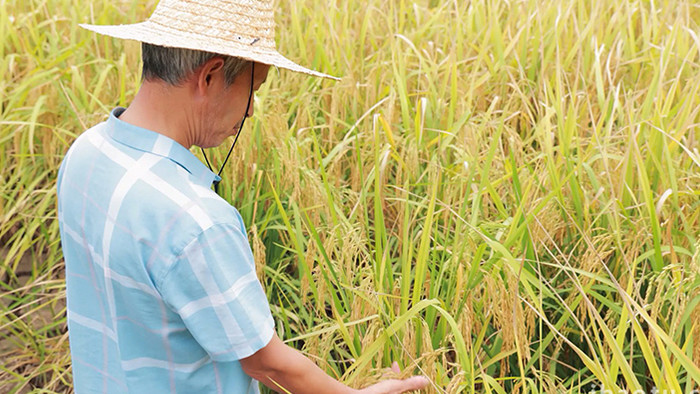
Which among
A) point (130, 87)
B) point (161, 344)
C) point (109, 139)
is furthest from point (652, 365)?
point (130, 87)

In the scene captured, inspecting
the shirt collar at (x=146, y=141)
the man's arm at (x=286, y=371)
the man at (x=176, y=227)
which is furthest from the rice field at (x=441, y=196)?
the shirt collar at (x=146, y=141)

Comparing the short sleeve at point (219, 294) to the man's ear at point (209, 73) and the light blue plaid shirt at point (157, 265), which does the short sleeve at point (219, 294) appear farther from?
the man's ear at point (209, 73)

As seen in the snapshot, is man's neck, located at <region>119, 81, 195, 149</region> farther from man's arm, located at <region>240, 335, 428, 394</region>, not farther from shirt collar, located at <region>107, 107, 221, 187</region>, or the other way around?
man's arm, located at <region>240, 335, 428, 394</region>

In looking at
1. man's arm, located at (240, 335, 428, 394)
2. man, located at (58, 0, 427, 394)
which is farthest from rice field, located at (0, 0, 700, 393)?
man, located at (58, 0, 427, 394)

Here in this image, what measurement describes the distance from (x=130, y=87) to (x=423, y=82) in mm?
1018

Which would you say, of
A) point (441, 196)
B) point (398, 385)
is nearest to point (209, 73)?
point (398, 385)

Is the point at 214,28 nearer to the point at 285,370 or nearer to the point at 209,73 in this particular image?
the point at 209,73

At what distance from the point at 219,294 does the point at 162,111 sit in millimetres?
297

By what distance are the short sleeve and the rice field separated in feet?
1.26

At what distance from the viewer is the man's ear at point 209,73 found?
106cm

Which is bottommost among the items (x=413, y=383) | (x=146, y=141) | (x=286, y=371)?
(x=413, y=383)

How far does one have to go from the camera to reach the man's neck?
3.52ft

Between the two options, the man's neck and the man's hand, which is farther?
the man's hand

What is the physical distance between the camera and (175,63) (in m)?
1.05
